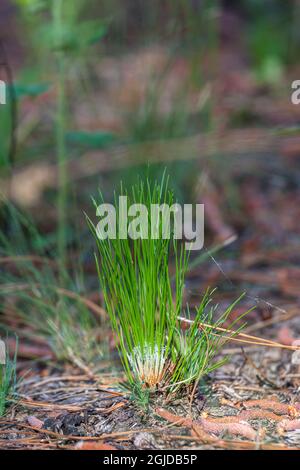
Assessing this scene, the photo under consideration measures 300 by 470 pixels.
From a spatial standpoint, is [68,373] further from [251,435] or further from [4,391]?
[251,435]

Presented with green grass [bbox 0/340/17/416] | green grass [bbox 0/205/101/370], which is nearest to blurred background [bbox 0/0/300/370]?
green grass [bbox 0/205/101/370]

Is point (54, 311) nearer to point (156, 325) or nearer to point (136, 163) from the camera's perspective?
point (156, 325)

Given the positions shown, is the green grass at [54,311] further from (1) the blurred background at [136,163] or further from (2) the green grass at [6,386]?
(2) the green grass at [6,386]

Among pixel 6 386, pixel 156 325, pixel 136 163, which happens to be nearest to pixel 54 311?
pixel 6 386

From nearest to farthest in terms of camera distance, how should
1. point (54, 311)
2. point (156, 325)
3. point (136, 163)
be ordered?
point (156, 325), point (54, 311), point (136, 163)

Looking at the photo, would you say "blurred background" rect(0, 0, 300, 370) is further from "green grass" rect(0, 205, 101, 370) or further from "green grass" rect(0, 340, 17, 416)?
"green grass" rect(0, 340, 17, 416)

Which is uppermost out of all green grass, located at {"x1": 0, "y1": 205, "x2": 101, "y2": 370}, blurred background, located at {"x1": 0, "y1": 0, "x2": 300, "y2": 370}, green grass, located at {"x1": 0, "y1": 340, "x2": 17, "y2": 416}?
blurred background, located at {"x1": 0, "y1": 0, "x2": 300, "y2": 370}

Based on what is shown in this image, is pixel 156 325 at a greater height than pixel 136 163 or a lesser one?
lesser
